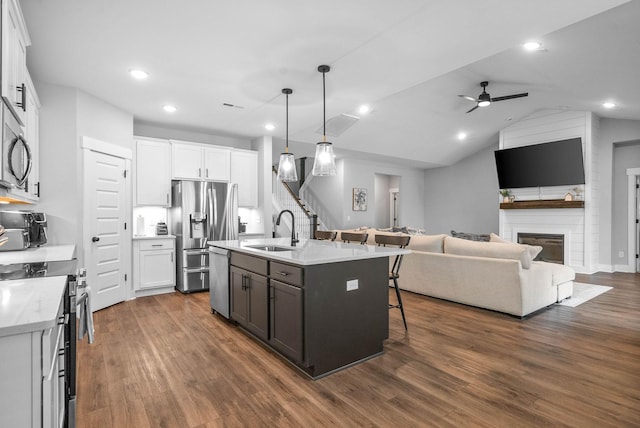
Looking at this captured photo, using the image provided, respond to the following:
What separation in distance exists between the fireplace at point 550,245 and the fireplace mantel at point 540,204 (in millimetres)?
656

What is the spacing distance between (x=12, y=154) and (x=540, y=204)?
8.45 m

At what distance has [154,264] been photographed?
4977mm

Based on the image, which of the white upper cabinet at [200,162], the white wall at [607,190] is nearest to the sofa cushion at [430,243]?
the white upper cabinet at [200,162]

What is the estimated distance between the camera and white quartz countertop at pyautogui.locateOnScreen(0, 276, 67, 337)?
98 cm

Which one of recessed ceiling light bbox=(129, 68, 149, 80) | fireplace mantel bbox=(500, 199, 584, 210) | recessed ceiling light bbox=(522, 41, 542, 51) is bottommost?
fireplace mantel bbox=(500, 199, 584, 210)

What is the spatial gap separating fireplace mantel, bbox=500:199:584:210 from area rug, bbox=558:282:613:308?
1.81 m

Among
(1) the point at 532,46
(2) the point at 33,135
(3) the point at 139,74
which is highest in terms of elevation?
(1) the point at 532,46

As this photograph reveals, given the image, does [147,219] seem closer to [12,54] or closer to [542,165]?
[12,54]

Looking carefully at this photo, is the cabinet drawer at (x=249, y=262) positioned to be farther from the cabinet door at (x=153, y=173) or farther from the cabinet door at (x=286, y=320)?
the cabinet door at (x=153, y=173)

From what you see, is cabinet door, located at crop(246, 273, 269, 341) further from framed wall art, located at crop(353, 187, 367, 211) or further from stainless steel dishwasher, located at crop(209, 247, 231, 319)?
framed wall art, located at crop(353, 187, 367, 211)

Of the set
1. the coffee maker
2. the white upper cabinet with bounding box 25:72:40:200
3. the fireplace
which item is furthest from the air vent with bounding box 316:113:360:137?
the fireplace

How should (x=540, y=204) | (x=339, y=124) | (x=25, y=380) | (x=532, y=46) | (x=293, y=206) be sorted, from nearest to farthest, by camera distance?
(x=25, y=380) → (x=532, y=46) → (x=339, y=124) → (x=540, y=204) → (x=293, y=206)

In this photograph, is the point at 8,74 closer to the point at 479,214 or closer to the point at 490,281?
the point at 490,281

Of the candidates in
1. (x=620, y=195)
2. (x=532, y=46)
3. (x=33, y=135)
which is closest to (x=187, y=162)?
(x=33, y=135)
